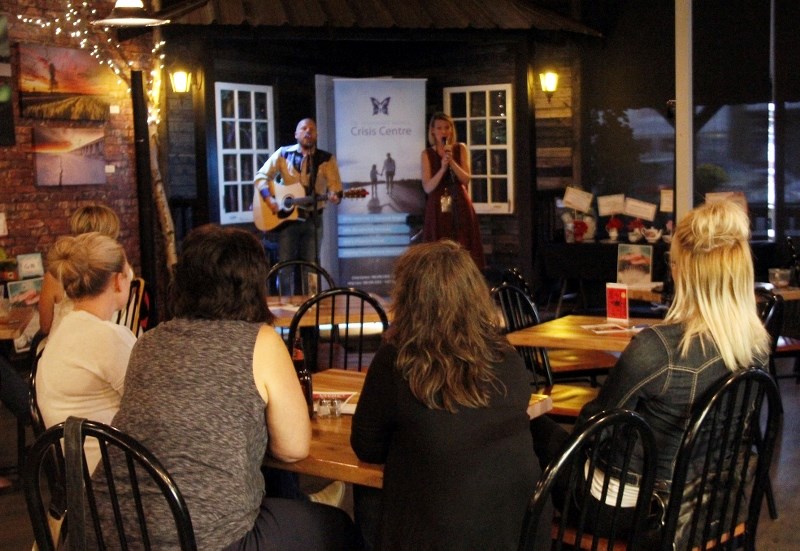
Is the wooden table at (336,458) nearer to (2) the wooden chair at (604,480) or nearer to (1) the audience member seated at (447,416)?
(1) the audience member seated at (447,416)

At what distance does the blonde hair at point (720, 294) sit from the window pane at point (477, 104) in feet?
22.4

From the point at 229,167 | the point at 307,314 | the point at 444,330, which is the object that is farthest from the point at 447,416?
the point at 229,167

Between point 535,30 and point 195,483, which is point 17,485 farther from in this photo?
point 535,30

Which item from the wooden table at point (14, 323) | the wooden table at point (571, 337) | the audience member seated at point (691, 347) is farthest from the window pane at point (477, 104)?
the audience member seated at point (691, 347)

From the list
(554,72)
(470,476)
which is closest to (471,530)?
(470,476)

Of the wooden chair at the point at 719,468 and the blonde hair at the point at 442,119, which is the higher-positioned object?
the blonde hair at the point at 442,119

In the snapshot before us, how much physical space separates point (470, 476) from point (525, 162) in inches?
284

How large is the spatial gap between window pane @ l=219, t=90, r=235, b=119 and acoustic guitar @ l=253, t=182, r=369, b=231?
1.00m

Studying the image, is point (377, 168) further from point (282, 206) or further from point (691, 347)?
point (691, 347)

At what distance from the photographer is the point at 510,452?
2215 millimetres

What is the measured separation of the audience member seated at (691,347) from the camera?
8.44 feet

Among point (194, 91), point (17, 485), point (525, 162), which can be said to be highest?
point (194, 91)

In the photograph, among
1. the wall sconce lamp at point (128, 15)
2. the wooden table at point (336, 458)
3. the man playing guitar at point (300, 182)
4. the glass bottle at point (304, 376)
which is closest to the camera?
the wooden table at point (336, 458)

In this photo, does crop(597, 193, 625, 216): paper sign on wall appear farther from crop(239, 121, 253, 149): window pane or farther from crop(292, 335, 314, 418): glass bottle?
crop(292, 335, 314, 418): glass bottle
